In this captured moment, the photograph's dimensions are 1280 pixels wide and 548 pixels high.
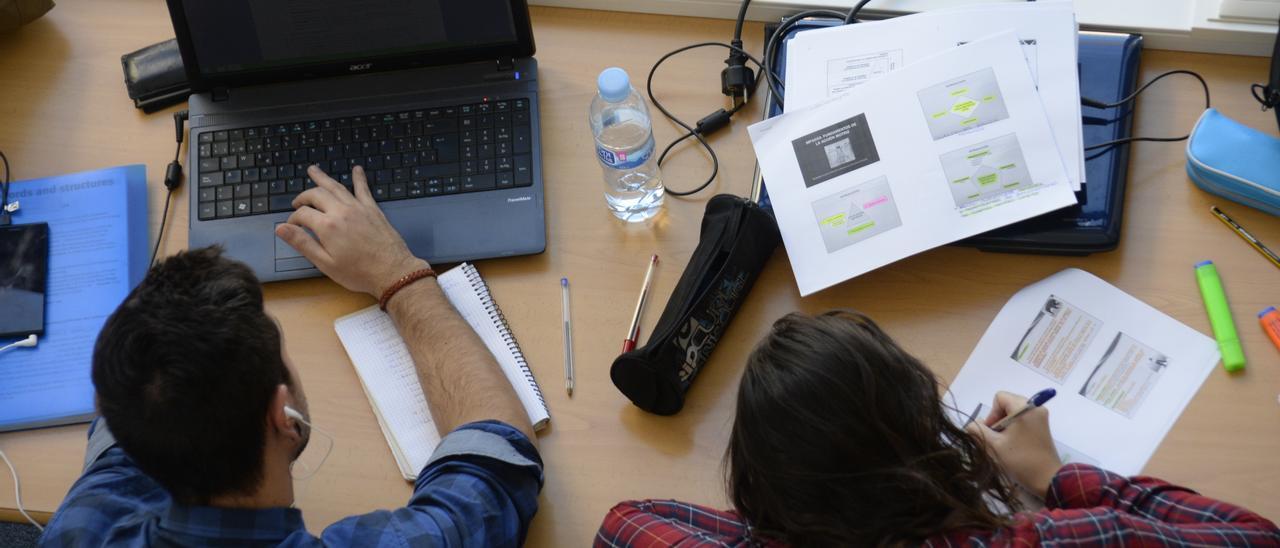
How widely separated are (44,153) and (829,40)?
1028mm

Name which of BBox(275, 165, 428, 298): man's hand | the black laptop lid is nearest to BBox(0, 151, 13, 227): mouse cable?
the black laptop lid

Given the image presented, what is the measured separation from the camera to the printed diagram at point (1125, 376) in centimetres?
105

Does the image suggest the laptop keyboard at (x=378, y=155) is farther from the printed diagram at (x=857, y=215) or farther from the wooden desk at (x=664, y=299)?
the printed diagram at (x=857, y=215)

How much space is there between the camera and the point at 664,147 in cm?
127

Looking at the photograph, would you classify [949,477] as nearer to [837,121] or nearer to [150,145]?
[837,121]

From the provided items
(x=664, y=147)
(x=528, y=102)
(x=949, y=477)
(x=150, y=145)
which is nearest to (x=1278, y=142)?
(x=949, y=477)

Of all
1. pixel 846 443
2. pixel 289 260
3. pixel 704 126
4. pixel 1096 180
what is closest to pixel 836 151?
pixel 704 126

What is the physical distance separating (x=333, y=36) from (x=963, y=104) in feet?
2.46

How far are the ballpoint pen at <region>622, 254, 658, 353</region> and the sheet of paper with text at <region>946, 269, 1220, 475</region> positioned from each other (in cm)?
34

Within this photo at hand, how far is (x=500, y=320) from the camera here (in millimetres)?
1183

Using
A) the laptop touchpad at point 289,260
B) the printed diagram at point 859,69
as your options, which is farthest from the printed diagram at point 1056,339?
the laptop touchpad at point 289,260

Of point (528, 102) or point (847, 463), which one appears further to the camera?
point (528, 102)

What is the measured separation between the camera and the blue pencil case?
1.11 metres

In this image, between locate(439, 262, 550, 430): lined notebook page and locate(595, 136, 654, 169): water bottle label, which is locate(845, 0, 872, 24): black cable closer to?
locate(595, 136, 654, 169): water bottle label
